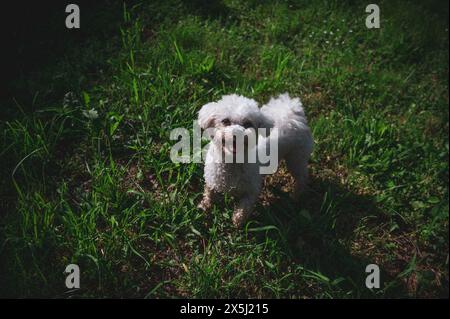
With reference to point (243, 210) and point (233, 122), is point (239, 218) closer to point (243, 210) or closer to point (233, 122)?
point (243, 210)

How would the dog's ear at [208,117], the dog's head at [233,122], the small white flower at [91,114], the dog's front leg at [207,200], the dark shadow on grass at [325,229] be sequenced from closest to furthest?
the dog's head at [233,122]
the dog's ear at [208,117]
the dark shadow on grass at [325,229]
the dog's front leg at [207,200]
the small white flower at [91,114]

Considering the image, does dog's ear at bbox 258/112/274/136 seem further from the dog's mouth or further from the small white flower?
the small white flower

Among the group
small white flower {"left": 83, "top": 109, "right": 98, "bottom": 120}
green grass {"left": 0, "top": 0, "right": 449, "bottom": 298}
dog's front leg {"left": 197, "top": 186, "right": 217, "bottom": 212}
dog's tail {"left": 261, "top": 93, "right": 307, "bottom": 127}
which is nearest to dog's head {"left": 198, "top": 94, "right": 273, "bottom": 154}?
dog's tail {"left": 261, "top": 93, "right": 307, "bottom": 127}

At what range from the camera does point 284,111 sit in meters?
3.28

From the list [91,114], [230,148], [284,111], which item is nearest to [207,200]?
[230,148]

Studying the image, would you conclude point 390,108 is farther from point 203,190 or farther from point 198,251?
point 198,251

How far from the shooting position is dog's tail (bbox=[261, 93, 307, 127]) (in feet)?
10.6

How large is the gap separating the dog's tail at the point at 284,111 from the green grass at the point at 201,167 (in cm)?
61

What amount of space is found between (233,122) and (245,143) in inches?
6.6

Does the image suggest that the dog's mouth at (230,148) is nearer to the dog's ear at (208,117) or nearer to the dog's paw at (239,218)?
the dog's ear at (208,117)

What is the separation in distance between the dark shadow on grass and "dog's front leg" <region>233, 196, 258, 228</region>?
175 mm

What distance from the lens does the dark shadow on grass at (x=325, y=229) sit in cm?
300

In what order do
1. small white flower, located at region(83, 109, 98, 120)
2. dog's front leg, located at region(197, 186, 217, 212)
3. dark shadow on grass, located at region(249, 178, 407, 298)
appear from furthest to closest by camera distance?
1. small white flower, located at region(83, 109, 98, 120)
2. dog's front leg, located at region(197, 186, 217, 212)
3. dark shadow on grass, located at region(249, 178, 407, 298)

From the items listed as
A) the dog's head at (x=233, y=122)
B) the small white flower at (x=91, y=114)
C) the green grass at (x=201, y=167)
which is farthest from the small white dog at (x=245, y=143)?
the small white flower at (x=91, y=114)
